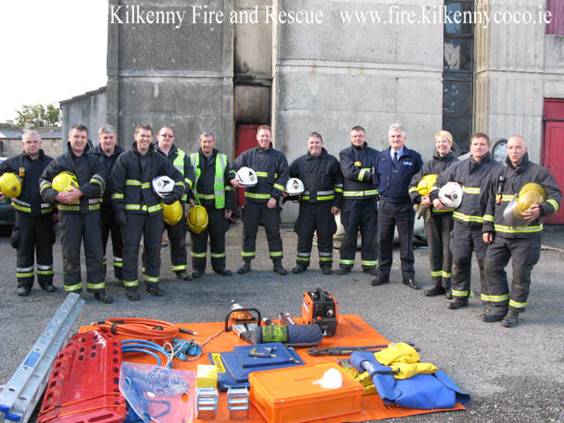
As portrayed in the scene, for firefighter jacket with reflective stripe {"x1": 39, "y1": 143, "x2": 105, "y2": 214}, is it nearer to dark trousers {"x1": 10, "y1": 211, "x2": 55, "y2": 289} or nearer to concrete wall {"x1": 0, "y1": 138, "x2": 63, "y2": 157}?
dark trousers {"x1": 10, "y1": 211, "x2": 55, "y2": 289}

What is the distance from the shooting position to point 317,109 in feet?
40.6

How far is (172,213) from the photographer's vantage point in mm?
7047

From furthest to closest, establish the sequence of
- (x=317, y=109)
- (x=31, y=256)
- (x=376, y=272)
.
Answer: (x=317, y=109)
(x=376, y=272)
(x=31, y=256)

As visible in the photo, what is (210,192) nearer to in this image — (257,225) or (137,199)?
(257,225)

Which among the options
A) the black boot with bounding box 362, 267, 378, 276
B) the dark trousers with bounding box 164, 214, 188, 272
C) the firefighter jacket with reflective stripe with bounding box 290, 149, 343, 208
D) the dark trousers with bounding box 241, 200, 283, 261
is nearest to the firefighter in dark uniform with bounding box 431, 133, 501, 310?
the black boot with bounding box 362, 267, 378, 276

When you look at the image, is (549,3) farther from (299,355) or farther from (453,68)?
(299,355)

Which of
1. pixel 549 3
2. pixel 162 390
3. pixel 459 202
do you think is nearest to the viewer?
pixel 162 390

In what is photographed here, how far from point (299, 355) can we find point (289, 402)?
1209 millimetres

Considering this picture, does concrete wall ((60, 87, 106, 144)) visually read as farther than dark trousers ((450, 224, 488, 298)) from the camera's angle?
Yes

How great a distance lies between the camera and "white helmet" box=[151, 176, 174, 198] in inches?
256

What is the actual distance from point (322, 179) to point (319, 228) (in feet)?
2.35

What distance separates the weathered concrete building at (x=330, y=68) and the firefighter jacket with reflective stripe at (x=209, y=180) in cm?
475

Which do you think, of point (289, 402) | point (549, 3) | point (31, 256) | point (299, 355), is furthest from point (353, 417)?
point (549, 3)

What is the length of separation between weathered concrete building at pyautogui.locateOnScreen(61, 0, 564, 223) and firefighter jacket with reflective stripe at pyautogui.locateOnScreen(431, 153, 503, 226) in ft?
20.6
